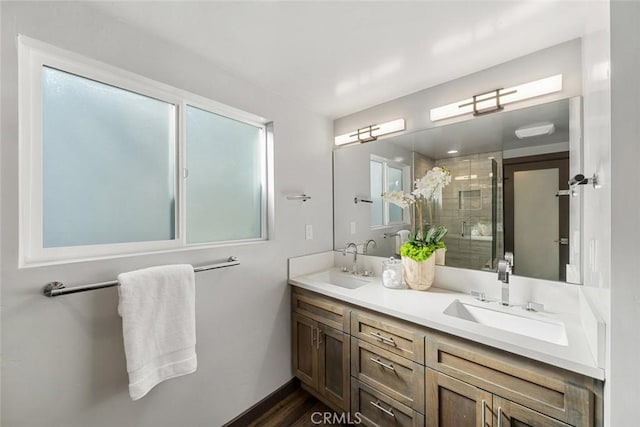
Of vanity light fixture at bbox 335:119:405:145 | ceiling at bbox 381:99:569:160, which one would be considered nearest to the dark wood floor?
ceiling at bbox 381:99:569:160

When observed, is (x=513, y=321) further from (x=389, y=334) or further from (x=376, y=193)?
(x=376, y=193)

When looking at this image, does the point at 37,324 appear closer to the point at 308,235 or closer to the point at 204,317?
the point at 204,317

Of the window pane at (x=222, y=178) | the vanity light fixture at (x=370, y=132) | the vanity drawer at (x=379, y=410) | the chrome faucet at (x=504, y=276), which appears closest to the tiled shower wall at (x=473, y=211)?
the chrome faucet at (x=504, y=276)

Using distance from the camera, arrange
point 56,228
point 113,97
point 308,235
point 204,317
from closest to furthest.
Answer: point 56,228, point 113,97, point 204,317, point 308,235

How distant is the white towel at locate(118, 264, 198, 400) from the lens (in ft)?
3.74

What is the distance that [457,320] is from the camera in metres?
1.23

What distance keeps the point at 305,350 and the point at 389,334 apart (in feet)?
2.66

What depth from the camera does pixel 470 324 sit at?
46.4 inches

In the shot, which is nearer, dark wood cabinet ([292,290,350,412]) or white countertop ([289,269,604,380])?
white countertop ([289,269,604,380])

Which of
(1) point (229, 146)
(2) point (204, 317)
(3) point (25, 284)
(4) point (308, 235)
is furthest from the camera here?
(4) point (308, 235)

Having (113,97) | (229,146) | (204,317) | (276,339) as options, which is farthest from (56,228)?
(276,339)

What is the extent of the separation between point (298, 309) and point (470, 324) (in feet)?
3.94

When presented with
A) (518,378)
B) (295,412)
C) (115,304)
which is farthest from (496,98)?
(295,412)

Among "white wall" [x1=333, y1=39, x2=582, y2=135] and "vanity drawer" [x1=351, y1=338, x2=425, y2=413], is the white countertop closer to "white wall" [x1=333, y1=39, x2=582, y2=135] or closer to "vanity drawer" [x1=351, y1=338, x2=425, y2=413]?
"vanity drawer" [x1=351, y1=338, x2=425, y2=413]
